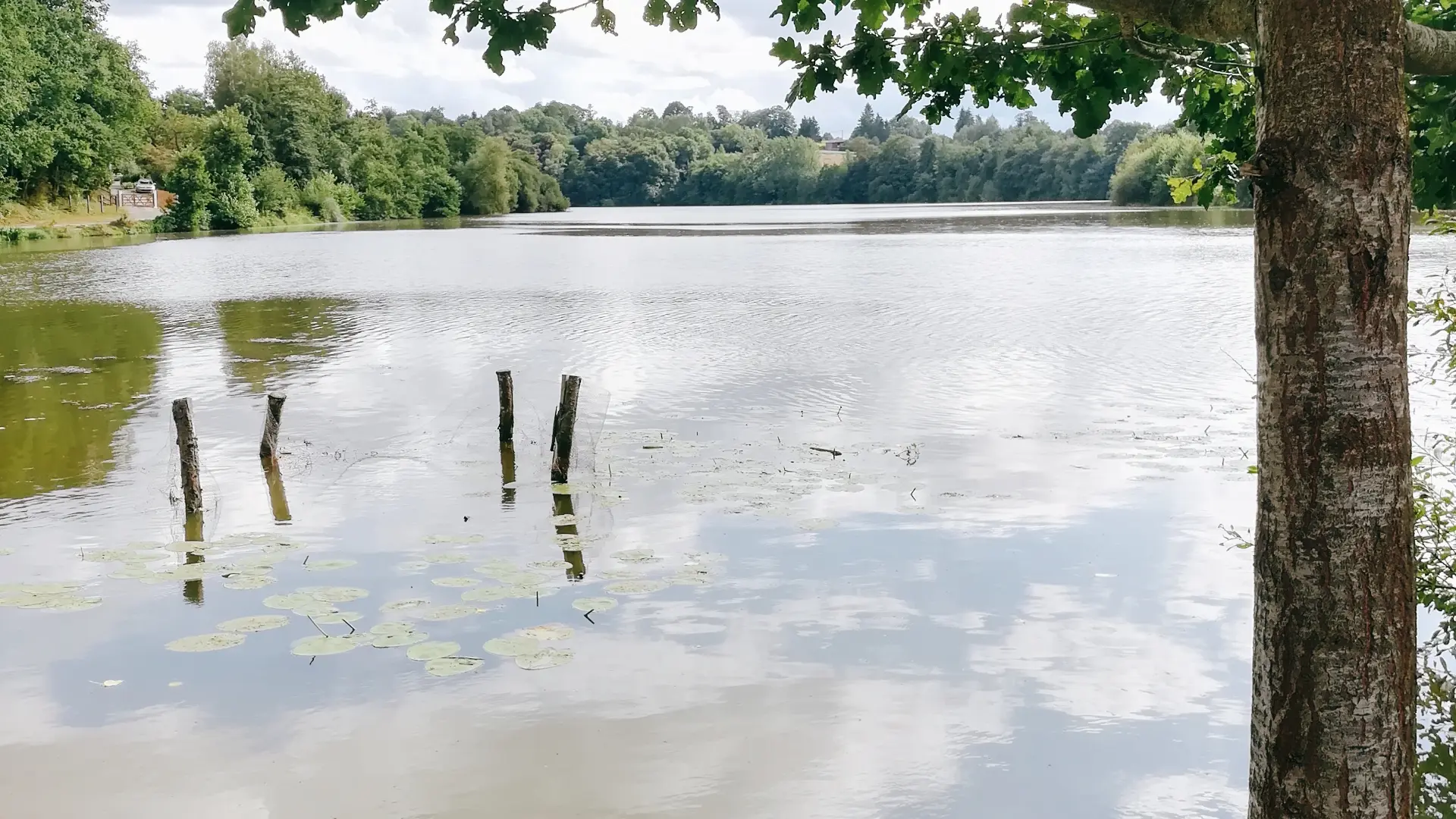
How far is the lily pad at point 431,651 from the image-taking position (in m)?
7.53

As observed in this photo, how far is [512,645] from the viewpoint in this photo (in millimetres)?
7691

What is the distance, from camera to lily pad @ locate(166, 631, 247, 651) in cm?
768

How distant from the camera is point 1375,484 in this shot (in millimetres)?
3098

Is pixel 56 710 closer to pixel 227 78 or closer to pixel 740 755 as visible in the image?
pixel 740 755

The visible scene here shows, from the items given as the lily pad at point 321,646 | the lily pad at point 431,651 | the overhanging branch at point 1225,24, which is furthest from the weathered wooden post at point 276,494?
the overhanging branch at point 1225,24

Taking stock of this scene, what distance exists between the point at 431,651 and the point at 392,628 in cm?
52

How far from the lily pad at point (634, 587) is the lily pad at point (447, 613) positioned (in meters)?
1.02

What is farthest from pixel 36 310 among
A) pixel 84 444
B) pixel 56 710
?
pixel 56 710

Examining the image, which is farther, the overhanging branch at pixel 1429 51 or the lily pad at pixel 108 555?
the lily pad at pixel 108 555

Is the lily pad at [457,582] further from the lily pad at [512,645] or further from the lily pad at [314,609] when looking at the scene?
the lily pad at [512,645]

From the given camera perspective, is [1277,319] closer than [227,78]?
Yes

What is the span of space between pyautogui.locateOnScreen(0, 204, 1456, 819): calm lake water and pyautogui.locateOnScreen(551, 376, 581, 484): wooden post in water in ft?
0.86

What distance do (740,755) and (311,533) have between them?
5.41 meters

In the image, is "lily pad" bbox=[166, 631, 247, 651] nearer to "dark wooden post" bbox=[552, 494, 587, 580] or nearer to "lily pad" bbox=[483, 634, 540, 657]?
"lily pad" bbox=[483, 634, 540, 657]
